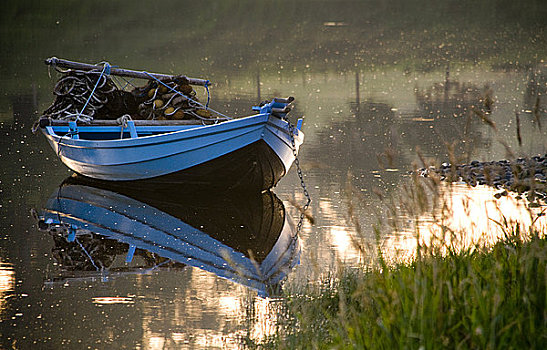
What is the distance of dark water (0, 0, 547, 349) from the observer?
668cm

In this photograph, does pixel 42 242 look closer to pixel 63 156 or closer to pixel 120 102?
pixel 63 156

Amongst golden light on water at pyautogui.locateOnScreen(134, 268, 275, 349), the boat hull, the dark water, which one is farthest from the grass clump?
the boat hull

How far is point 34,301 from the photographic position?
7.00m

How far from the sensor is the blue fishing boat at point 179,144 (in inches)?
455

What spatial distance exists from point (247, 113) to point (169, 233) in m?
14.7

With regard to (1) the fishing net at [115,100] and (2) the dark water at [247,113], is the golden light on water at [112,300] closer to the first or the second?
(2) the dark water at [247,113]

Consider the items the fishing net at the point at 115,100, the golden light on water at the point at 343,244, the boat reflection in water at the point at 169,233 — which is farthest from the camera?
the fishing net at the point at 115,100

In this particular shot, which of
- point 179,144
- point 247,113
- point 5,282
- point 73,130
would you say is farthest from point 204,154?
point 247,113

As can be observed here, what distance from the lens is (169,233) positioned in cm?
954

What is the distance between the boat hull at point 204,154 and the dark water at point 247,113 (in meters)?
0.44

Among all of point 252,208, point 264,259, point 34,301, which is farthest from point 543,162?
point 34,301

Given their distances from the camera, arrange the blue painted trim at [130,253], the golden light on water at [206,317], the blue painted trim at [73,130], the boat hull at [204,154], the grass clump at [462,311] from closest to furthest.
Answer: the grass clump at [462,311]
the golden light on water at [206,317]
the blue painted trim at [130,253]
the boat hull at [204,154]
the blue painted trim at [73,130]

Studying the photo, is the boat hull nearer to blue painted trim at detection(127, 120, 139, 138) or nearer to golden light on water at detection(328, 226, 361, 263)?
blue painted trim at detection(127, 120, 139, 138)

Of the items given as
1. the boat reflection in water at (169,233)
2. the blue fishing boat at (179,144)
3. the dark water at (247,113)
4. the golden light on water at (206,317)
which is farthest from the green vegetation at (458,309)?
the blue fishing boat at (179,144)
